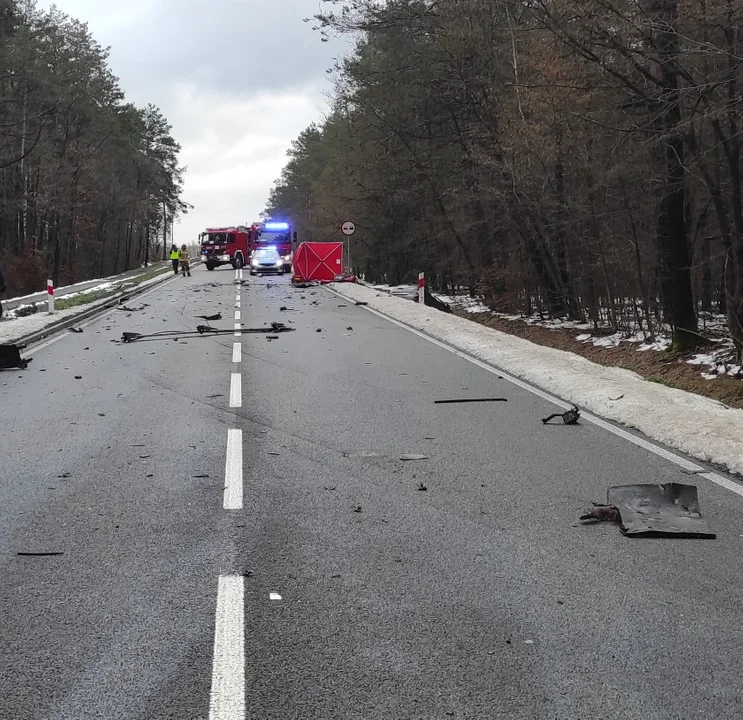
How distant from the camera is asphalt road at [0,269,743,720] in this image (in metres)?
3.49

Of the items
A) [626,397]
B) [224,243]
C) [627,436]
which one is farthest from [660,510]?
[224,243]

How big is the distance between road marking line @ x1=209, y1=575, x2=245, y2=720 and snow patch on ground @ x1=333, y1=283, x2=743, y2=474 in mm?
4654

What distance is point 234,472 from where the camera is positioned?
7.21m

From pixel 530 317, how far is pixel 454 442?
1693 centimetres

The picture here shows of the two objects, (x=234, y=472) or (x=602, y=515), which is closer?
(x=602, y=515)

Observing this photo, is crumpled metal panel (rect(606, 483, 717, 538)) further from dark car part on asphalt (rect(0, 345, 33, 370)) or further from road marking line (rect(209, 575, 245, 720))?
Answer: dark car part on asphalt (rect(0, 345, 33, 370))

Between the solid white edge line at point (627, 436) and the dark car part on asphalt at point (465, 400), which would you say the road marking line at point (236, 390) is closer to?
the dark car part on asphalt at point (465, 400)

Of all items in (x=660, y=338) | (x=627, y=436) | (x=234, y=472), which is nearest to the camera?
(x=234, y=472)

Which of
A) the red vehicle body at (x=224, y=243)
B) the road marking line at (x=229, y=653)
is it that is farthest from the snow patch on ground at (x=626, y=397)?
the red vehicle body at (x=224, y=243)

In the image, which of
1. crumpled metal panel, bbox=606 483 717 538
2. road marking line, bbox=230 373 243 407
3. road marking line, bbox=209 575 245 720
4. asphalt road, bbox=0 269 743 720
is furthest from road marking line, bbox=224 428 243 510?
crumpled metal panel, bbox=606 483 717 538

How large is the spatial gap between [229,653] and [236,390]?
26.1 feet

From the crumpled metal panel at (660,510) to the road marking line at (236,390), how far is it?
17.9 feet

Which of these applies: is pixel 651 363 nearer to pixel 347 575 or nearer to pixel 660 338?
pixel 660 338

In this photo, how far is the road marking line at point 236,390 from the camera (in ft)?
35.1
